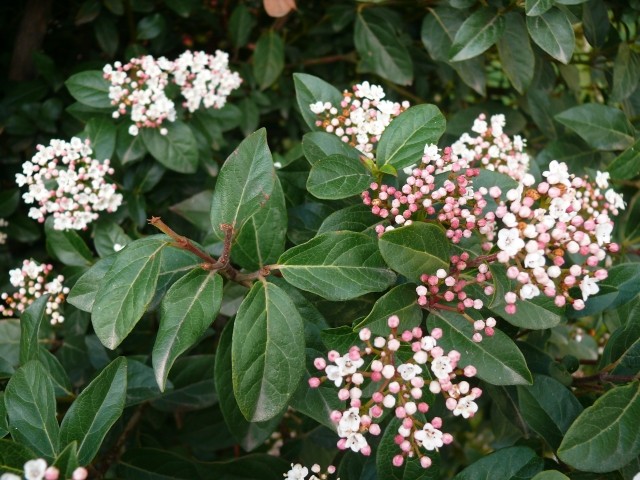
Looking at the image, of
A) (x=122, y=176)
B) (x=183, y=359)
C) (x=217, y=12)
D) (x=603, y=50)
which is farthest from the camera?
(x=217, y=12)

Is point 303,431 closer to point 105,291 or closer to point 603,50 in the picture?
point 105,291

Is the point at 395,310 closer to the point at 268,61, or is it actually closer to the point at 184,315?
the point at 184,315

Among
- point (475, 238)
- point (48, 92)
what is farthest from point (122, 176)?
point (475, 238)

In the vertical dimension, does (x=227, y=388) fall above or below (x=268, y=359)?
below

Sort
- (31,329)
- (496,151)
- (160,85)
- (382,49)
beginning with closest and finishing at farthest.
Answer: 1. (31,329)
2. (496,151)
3. (160,85)
4. (382,49)

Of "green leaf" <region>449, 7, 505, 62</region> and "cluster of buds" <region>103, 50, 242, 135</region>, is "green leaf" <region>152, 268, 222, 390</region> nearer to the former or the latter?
"cluster of buds" <region>103, 50, 242, 135</region>

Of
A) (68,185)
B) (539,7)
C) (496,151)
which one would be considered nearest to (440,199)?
(496,151)

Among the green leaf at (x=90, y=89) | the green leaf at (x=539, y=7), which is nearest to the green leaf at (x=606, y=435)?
the green leaf at (x=539, y=7)
